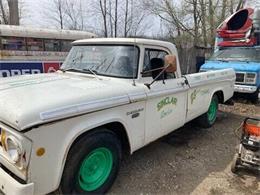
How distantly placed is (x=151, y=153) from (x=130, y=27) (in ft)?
62.6

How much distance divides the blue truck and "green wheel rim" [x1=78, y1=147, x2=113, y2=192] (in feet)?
22.1

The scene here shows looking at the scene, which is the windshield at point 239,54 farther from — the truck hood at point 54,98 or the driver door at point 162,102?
the truck hood at point 54,98

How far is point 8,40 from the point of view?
25.0ft

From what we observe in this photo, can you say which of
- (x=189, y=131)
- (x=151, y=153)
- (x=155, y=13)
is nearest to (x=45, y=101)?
(x=151, y=153)

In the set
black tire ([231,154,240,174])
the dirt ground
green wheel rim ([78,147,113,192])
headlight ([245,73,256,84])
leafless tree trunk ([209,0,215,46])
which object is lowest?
the dirt ground

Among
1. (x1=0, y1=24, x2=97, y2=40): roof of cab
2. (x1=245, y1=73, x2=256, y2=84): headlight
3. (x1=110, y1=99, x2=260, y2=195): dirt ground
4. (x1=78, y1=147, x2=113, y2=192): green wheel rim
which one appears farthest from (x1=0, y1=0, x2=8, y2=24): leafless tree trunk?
(x1=78, y1=147, x2=113, y2=192): green wheel rim

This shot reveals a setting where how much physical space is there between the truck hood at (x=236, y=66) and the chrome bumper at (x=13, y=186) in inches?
315

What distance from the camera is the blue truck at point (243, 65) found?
851 centimetres

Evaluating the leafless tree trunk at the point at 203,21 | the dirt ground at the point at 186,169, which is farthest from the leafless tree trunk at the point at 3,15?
the dirt ground at the point at 186,169

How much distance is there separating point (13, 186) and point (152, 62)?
2617 mm

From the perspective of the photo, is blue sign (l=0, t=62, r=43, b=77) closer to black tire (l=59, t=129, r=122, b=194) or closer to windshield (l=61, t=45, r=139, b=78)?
windshield (l=61, t=45, r=139, b=78)

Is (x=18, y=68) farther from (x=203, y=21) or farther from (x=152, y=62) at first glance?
(x=203, y=21)

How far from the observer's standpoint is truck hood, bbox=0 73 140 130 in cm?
236

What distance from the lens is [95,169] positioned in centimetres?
321
